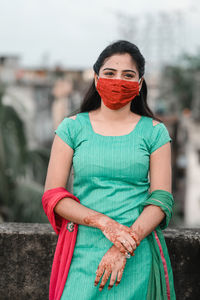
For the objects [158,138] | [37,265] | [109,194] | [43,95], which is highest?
[158,138]

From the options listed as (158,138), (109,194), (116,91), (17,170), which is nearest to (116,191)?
(109,194)

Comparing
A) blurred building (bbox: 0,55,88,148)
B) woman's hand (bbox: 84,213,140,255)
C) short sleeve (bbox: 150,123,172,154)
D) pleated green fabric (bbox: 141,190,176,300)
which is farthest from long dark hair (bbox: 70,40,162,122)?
blurred building (bbox: 0,55,88,148)

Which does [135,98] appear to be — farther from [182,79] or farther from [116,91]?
[182,79]

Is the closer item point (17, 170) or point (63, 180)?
point (63, 180)

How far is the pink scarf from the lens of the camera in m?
1.64

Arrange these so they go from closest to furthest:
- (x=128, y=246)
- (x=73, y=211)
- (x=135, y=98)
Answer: (x=128, y=246) < (x=73, y=211) < (x=135, y=98)

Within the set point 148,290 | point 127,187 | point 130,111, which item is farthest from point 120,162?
point 148,290

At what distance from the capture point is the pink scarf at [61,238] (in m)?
1.64

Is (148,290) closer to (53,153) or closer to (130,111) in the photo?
(53,153)

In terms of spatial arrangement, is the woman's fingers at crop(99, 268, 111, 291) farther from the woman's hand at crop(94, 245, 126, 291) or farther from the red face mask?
the red face mask

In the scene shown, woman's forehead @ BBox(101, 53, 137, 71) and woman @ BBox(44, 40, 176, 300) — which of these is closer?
woman @ BBox(44, 40, 176, 300)

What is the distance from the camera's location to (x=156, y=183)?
1682 mm

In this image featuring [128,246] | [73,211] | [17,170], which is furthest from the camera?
[17,170]

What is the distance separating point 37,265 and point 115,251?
34.4 inches
